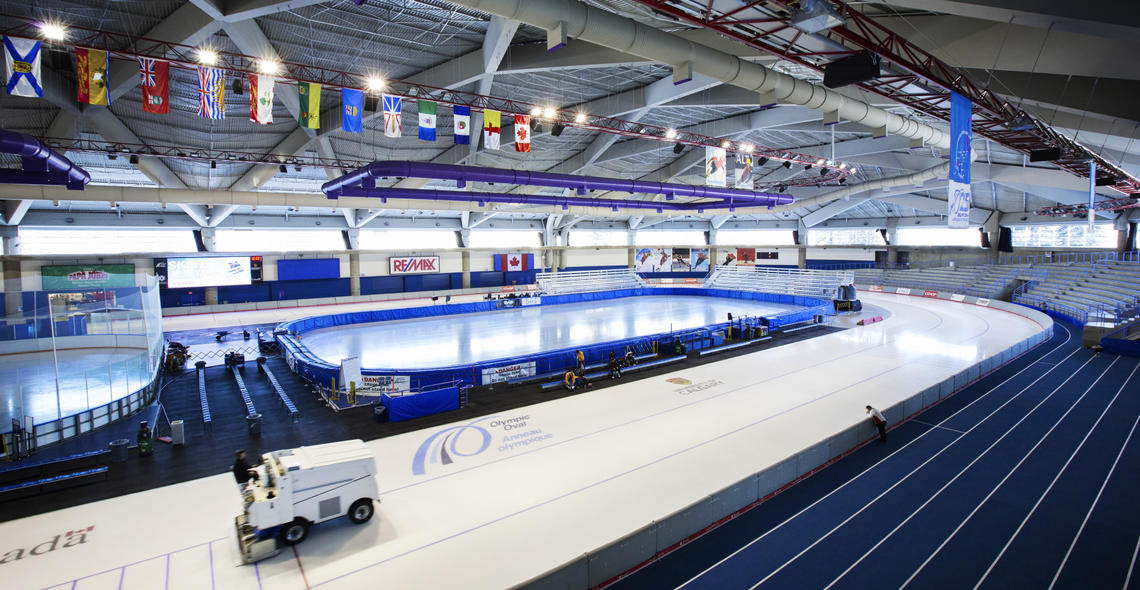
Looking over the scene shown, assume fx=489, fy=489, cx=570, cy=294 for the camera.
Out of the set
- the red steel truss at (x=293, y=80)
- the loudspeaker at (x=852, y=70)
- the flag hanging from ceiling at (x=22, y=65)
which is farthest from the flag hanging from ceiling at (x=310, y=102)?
the loudspeaker at (x=852, y=70)

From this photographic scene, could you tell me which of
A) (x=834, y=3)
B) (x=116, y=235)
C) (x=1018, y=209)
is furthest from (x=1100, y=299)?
(x=116, y=235)

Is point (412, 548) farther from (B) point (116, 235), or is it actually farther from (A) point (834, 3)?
(B) point (116, 235)

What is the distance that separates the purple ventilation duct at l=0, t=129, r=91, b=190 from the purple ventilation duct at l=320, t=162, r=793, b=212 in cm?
929

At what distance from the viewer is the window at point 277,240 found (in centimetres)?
3875

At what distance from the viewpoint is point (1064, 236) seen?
41.9 m

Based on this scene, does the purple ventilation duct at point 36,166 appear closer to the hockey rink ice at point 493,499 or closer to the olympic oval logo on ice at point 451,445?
the hockey rink ice at point 493,499

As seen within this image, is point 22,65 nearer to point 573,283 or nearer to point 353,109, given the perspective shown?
point 353,109

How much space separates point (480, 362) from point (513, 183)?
10234 millimetres

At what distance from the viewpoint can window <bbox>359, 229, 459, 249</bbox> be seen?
1751 inches

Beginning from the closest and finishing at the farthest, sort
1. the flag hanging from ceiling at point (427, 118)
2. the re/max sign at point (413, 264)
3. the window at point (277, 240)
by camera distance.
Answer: the flag hanging from ceiling at point (427, 118) < the window at point (277, 240) < the re/max sign at point (413, 264)

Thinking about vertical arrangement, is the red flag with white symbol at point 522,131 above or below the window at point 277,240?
above

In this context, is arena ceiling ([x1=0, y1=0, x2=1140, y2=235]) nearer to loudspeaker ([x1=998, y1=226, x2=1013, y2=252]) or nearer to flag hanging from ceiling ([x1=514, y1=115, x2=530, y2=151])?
flag hanging from ceiling ([x1=514, y1=115, x2=530, y2=151])

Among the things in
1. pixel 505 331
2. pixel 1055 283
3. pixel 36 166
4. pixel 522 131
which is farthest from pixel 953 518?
pixel 1055 283

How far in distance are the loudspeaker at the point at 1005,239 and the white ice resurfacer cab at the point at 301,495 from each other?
5621 centimetres
